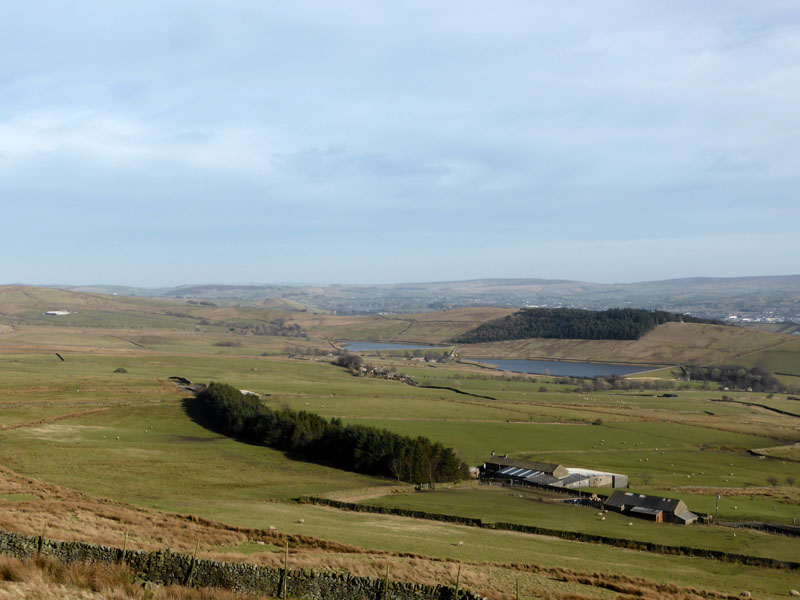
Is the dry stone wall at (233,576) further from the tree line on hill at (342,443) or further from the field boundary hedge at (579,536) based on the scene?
the tree line on hill at (342,443)

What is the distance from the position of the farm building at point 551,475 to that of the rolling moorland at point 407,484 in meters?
2.59

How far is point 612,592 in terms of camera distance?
90.3 feet

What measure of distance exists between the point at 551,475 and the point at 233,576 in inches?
2093

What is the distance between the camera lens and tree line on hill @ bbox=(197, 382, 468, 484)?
65.4m

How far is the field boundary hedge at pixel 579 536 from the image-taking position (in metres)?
39.1

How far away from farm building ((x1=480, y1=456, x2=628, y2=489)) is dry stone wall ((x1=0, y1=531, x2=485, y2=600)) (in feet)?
158

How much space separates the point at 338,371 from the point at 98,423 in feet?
287

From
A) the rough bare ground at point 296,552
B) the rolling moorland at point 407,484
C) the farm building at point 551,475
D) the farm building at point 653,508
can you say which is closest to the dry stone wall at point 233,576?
the rolling moorland at point 407,484

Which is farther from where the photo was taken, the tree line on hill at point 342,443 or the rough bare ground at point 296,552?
the tree line on hill at point 342,443

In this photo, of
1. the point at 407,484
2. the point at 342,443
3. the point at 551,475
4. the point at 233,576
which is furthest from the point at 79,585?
Result: the point at 551,475

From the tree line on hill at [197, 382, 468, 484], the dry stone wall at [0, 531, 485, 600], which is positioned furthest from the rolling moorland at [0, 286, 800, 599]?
the tree line on hill at [197, 382, 468, 484]

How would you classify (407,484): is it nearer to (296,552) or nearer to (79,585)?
(296,552)

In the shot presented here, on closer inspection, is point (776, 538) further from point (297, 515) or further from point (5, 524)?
point (5, 524)

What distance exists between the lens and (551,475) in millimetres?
68438
